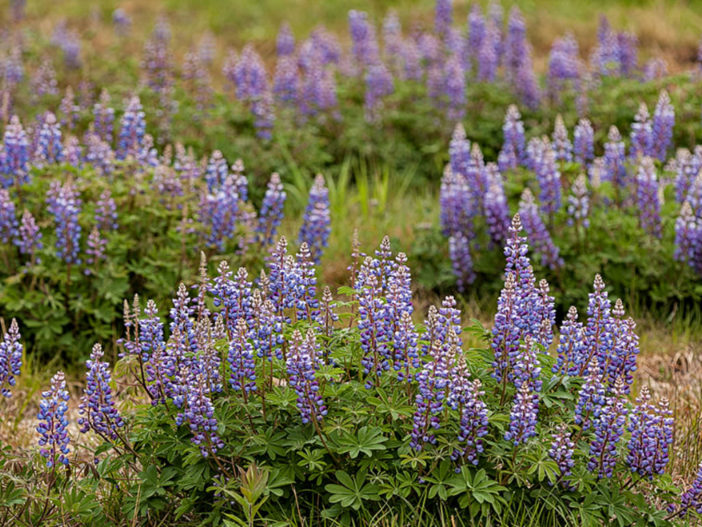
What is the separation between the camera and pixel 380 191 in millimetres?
6828

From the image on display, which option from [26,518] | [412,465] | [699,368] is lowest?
[699,368]

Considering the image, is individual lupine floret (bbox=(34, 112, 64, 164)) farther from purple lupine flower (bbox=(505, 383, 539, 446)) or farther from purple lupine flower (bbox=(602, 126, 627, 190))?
purple lupine flower (bbox=(505, 383, 539, 446))

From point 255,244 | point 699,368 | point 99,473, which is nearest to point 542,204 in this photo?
point 699,368

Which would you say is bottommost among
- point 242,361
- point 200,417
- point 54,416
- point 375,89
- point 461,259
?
point 461,259

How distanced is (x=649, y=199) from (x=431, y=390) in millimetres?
3012

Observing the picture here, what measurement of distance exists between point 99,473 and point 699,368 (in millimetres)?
3245

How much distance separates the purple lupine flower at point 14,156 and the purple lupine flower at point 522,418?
3389 mm

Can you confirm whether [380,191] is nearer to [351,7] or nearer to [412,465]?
[412,465]

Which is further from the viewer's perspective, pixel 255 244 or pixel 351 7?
pixel 351 7

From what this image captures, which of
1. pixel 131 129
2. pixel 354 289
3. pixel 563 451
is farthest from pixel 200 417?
pixel 131 129

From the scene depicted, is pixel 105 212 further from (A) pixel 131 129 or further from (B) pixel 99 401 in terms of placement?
(B) pixel 99 401

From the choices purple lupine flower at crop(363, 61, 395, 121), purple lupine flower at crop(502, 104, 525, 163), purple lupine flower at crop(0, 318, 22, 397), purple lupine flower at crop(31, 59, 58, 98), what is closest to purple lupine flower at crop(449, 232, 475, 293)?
purple lupine flower at crop(502, 104, 525, 163)

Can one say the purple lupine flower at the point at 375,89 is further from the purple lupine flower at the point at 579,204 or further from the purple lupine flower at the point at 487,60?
the purple lupine flower at the point at 579,204

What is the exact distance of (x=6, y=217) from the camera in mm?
4883
